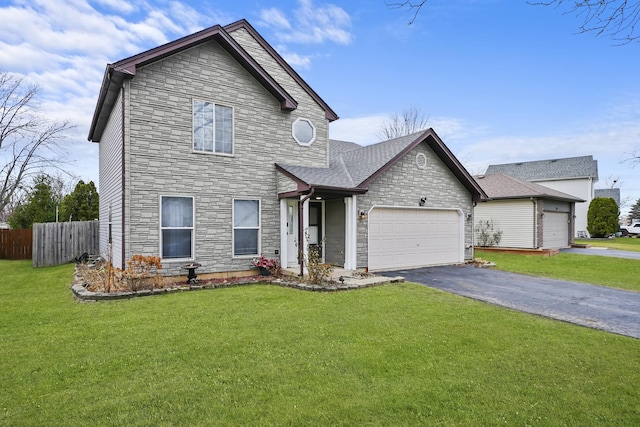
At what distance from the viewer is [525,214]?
19219 millimetres

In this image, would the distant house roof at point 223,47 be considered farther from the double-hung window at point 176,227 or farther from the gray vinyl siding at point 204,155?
the double-hung window at point 176,227

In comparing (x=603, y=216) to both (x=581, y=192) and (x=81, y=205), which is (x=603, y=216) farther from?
(x=81, y=205)

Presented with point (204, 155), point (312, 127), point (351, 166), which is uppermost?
point (312, 127)

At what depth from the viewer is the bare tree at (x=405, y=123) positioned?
3130 centimetres

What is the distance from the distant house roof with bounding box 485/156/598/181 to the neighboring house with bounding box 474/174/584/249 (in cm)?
1084

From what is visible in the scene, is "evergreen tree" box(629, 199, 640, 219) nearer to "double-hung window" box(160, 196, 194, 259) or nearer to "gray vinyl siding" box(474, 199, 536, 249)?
"gray vinyl siding" box(474, 199, 536, 249)

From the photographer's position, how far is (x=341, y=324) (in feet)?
19.7

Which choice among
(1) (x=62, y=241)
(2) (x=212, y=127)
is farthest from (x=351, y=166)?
(1) (x=62, y=241)

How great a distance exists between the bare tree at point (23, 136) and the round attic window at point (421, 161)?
19.8m

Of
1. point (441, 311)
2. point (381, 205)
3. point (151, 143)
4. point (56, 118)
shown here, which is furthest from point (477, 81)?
point (56, 118)

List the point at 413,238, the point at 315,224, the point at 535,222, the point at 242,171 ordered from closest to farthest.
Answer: the point at 242,171 < the point at 315,224 < the point at 413,238 < the point at 535,222

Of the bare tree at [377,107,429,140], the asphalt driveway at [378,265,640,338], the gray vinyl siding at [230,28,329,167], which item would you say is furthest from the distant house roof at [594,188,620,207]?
the gray vinyl siding at [230,28,329,167]

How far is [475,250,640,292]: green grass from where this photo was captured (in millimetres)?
10820

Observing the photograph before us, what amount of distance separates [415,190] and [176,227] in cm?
855
